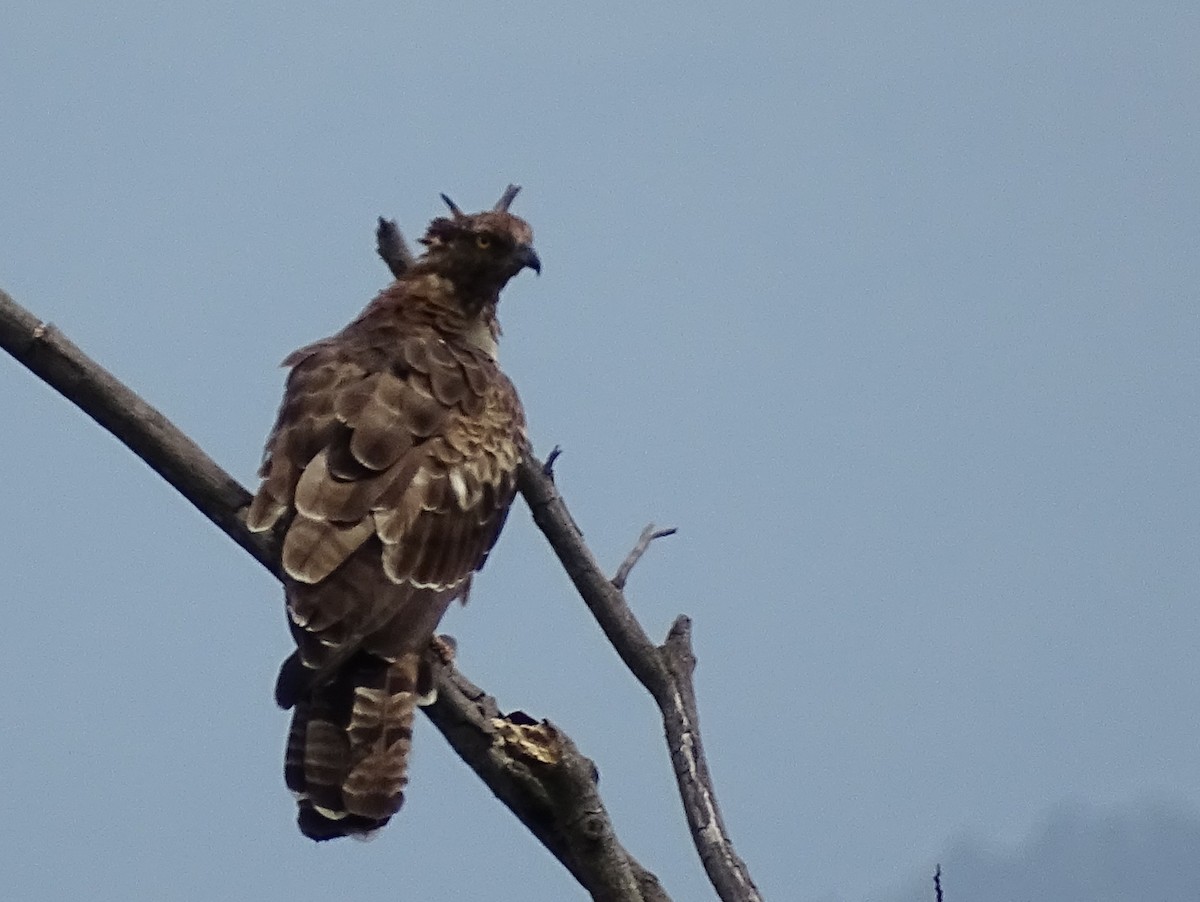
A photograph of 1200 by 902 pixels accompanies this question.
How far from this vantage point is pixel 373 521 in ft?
12.6

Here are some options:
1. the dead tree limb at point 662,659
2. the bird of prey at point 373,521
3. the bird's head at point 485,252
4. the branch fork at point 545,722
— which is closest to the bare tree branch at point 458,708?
the branch fork at point 545,722

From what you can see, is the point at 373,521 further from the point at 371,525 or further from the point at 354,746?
the point at 354,746

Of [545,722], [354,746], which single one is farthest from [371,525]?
[545,722]

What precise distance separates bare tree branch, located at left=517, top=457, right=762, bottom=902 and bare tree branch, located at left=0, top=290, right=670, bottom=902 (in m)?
0.45

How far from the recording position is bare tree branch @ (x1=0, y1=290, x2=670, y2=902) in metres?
2.96

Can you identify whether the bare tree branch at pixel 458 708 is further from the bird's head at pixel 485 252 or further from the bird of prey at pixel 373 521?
the bird's head at pixel 485 252

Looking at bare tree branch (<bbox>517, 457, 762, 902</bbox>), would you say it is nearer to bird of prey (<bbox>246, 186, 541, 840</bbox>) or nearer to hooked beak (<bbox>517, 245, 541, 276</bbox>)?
bird of prey (<bbox>246, 186, 541, 840</bbox>)

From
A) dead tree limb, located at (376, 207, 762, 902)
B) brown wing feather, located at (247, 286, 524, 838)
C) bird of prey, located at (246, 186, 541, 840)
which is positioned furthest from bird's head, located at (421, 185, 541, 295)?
dead tree limb, located at (376, 207, 762, 902)

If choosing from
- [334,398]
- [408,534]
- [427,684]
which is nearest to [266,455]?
[334,398]

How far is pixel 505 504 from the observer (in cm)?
431

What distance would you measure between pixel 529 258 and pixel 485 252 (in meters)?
0.14

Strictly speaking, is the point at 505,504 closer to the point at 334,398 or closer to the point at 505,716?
the point at 334,398

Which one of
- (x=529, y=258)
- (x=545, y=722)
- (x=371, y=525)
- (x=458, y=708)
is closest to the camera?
(x=545, y=722)

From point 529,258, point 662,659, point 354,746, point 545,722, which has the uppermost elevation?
point 529,258
